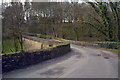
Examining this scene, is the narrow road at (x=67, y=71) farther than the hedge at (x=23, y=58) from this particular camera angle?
No

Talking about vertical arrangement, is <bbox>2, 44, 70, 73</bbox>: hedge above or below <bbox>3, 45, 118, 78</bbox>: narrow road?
above

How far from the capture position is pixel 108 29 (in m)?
32.0

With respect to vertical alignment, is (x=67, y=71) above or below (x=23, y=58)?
below

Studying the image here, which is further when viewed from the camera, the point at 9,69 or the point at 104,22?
the point at 104,22

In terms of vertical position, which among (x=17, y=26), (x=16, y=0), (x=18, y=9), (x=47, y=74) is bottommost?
(x=47, y=74)

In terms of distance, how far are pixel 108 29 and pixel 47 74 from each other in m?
24.9

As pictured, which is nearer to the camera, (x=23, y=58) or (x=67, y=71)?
(x=67, y=71)

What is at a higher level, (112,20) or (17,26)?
(112,20)

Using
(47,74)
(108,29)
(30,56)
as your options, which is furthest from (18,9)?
(108,29)

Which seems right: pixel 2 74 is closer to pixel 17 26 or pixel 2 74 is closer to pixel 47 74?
pixel 47 74

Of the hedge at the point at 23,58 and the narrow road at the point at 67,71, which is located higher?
the hedge at the point at 23,58

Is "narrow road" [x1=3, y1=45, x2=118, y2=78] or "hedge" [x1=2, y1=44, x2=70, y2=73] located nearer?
"narrow road" [x1=3, y1=45, x2=118, y2=78]

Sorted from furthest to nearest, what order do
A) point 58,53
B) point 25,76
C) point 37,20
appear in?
1. point 37,20
2. point 58,53
3. point 25,76

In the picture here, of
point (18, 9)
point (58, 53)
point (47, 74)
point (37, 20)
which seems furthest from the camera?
point (37, 20)
